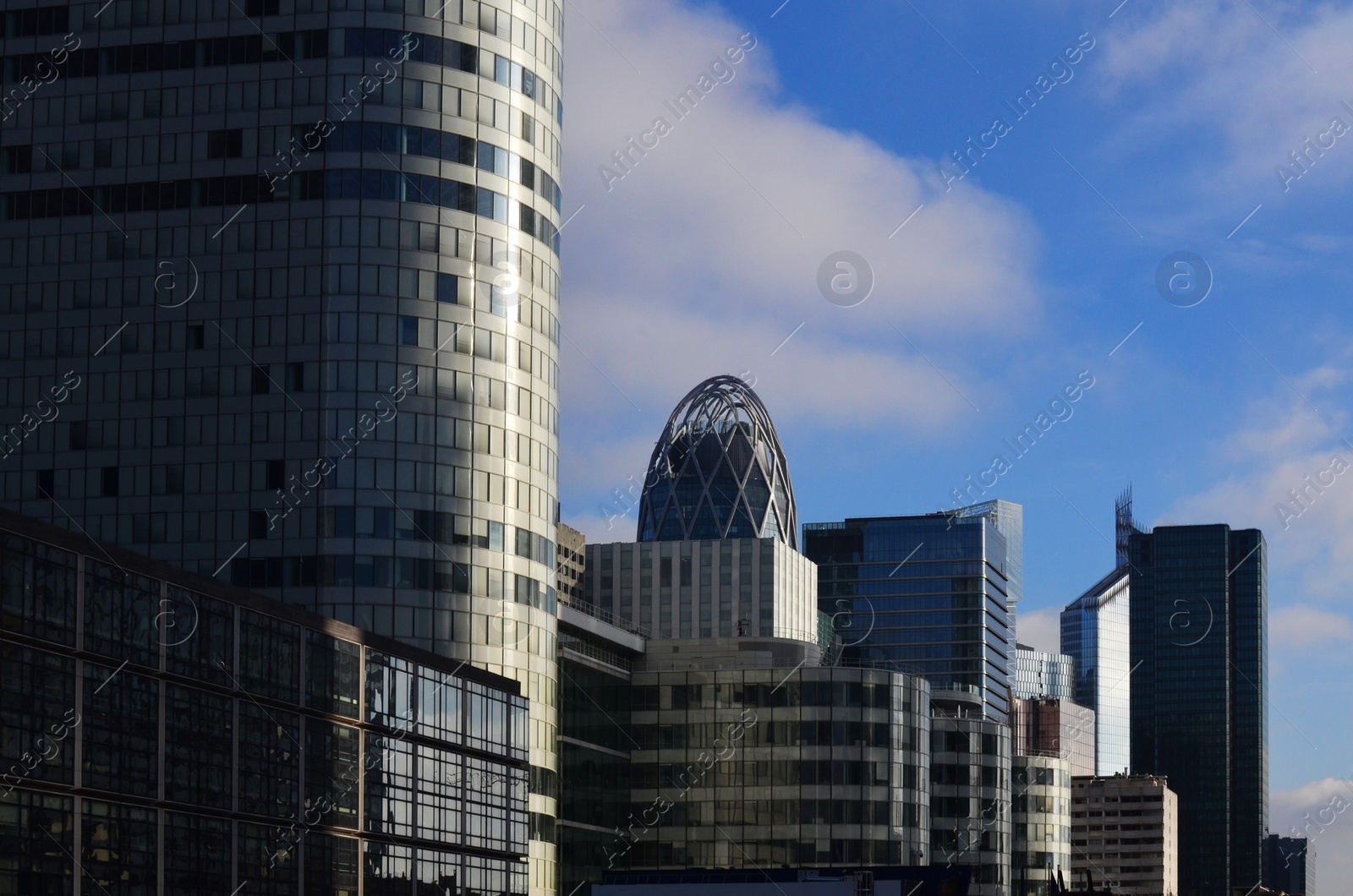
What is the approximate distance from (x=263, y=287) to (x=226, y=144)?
11.1 metres

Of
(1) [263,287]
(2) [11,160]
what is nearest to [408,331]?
(1) [263,287]

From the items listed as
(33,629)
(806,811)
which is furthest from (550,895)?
(33,629)

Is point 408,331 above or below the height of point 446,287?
below

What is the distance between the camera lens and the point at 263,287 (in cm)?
14725

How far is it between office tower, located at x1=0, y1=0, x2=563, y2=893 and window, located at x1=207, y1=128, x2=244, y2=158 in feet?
0.46

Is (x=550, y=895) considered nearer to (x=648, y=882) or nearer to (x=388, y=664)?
(x=648, y=882)

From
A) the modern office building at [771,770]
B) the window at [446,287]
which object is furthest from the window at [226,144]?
the modern office building at [771,770]

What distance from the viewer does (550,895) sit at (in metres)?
158

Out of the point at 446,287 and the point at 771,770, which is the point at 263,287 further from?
the point at 771,770

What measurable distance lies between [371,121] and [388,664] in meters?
48.8

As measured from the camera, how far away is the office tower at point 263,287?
144750 mm

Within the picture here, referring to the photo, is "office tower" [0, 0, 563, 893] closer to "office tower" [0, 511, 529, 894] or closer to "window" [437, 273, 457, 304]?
"window" [437, 273, 457, 304]

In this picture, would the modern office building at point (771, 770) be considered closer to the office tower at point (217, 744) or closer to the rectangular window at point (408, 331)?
the rectangular window at point (408, 331)

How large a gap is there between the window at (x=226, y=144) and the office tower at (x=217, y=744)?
46601 mm
